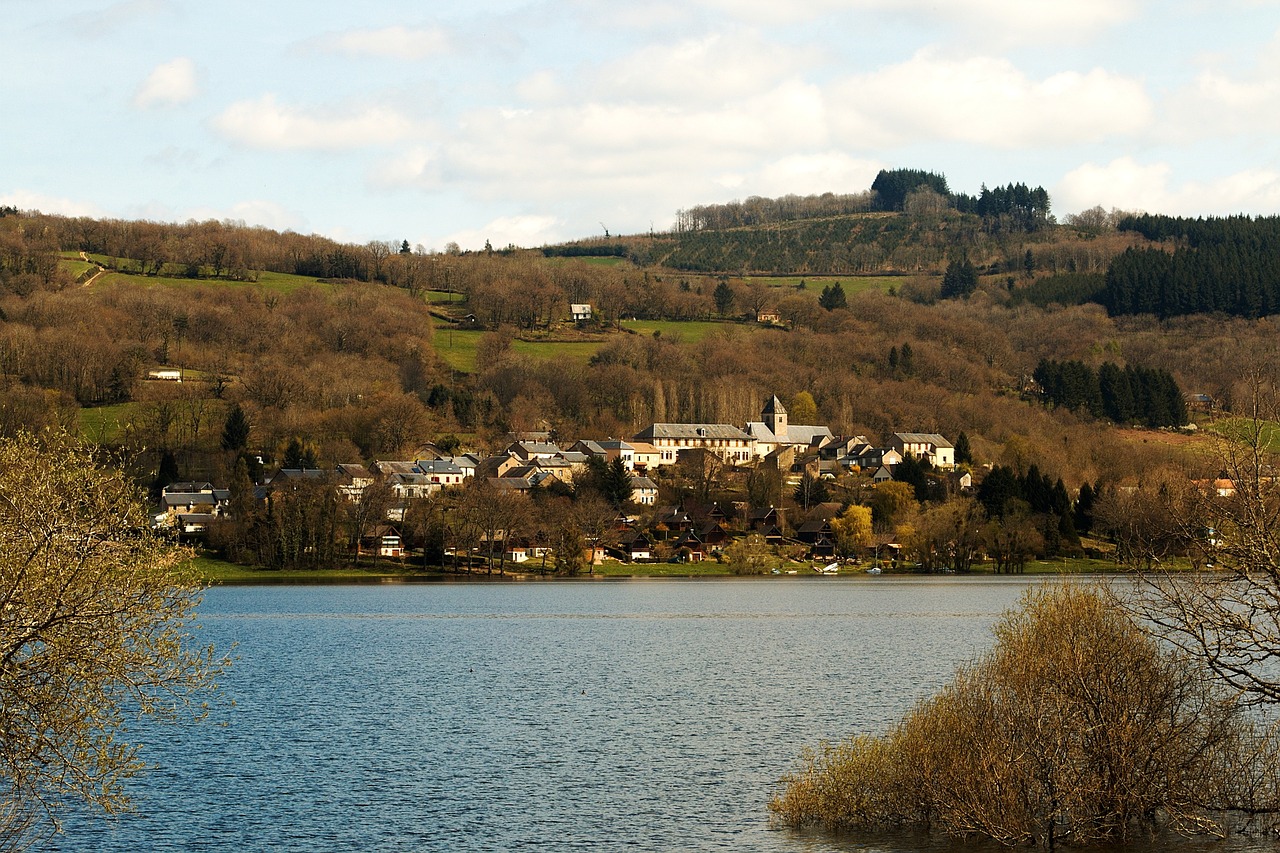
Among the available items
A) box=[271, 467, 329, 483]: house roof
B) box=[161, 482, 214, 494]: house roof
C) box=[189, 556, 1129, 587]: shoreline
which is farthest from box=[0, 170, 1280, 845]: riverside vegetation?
box=[271, 467, 329, 483]: house roof

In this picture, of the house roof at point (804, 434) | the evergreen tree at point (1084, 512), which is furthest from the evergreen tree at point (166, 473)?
the evergreen tree at point (1084, 512)

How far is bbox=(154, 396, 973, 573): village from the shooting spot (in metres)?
120

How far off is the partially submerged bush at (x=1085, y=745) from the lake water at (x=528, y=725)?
1.73m

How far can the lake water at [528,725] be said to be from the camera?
100.0 feet

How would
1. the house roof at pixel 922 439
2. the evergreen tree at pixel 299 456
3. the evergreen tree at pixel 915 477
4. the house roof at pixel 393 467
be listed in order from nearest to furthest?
the evergreen tree at pixel 915 477 < the evergreen tree at pixel 299 456 < the house roof at pixel 393 467 < the house roof at pixel 922 439

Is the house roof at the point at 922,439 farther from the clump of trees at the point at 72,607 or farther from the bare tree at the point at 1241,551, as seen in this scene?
the clump of trees at the point at 72,607

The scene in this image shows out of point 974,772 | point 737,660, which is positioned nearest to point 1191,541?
point 974,772

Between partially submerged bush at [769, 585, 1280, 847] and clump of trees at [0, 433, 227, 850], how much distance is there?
14.9 metres

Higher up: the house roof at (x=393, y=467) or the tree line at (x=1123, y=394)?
the tree line at (x=1123, y=394)

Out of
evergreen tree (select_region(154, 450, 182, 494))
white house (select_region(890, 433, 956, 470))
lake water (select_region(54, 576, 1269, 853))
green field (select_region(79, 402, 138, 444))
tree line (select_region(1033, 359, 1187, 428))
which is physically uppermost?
tree line (select_region(1033, 359, 1187, 428))

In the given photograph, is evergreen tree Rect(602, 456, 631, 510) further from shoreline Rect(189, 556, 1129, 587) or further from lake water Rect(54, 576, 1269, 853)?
lake water Rect(54, 576, 1269, 853)

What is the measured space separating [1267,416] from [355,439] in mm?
144513

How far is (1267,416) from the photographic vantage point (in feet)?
72.5

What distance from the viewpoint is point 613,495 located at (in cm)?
13500
